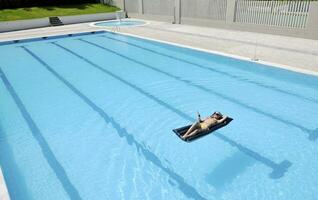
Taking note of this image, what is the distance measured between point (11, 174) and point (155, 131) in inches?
105

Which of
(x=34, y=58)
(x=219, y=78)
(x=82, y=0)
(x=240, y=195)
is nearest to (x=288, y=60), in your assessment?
(x=219, y=78)

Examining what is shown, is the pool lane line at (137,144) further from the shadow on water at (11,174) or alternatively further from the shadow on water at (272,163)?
the shadow on water at (11,174)

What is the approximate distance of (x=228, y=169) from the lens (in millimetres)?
4656

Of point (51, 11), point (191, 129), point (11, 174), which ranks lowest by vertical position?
point (11, 174)

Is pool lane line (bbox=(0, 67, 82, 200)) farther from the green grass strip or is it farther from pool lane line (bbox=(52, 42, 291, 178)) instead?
the green grass strip

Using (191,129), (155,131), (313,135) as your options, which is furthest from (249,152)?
(155,131)

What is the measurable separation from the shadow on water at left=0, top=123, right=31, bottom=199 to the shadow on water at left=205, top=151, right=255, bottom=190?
2.78 m

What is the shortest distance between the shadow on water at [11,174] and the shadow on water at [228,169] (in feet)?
9.11

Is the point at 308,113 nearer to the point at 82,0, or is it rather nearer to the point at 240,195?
the point at 240,195

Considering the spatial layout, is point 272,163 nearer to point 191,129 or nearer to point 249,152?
point 249,152

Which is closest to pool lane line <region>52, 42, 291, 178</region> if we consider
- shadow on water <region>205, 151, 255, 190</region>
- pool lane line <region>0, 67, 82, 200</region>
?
shadow on water <region>205, 151, 255, 190</region>

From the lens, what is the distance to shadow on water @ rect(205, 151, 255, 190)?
4383 millimetres

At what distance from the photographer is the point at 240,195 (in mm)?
4086

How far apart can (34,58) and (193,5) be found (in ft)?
29.6
